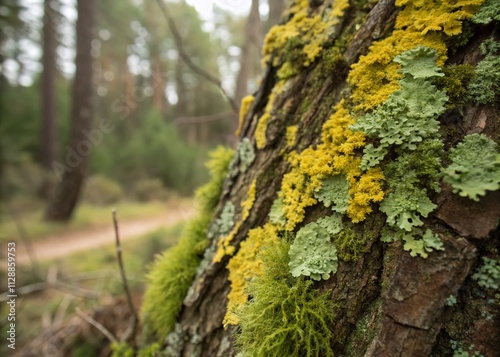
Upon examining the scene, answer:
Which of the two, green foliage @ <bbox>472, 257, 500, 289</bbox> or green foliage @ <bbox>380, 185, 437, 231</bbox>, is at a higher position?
green foliage @ <bbox>380, 185, 437, 231</bbox>

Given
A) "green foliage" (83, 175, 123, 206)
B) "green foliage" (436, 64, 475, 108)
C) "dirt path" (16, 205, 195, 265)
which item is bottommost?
"green foliage" (83, 175, 123, 206)

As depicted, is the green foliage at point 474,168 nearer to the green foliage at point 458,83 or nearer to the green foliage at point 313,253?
the green foliage at point 458,83

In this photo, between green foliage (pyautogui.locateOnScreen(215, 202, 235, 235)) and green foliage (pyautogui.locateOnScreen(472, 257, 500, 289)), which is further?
green foliage (pyautogui.locateOnScreen(215, 202, 235, 235))

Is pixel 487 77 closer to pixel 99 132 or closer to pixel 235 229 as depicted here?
pixel 235 229

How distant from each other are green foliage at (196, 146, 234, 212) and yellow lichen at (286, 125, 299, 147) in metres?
0.63

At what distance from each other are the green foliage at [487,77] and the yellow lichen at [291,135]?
848 millimetres

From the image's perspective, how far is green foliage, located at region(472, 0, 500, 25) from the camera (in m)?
1.22

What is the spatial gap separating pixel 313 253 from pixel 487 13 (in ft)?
4.36

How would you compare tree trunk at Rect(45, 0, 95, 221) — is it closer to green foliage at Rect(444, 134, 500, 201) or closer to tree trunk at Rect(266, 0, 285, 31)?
tree trunk at Rect(266, 0, 285, 31)

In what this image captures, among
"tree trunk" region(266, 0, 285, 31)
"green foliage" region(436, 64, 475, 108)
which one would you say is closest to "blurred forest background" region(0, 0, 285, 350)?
"tree trunk" region(266, 0, 285, 31)

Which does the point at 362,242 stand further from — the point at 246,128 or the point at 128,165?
the point at 128,165

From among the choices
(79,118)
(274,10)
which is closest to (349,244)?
(274,10)

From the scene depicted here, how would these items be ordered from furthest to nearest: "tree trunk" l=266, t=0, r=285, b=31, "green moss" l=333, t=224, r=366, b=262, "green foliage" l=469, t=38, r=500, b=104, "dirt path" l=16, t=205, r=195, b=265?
1. "dirt path" l=16, t=205, r=195, b=265
2. "tree trunk" l=266, t=0, r=285, b=31
3. "green moss" l=333, t=224, r=366, b=262
4. "green foliage" l=469, t=38, r=500, b=104

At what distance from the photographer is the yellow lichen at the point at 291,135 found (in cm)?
171
